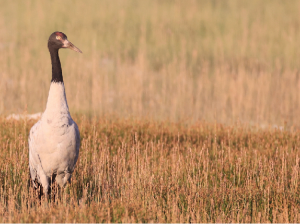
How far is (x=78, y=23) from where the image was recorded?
24.6 m

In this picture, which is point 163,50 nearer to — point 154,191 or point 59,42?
point 59,42

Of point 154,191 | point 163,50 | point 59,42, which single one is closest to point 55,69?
point 59,42

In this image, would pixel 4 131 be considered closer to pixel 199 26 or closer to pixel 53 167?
pixel 53 167

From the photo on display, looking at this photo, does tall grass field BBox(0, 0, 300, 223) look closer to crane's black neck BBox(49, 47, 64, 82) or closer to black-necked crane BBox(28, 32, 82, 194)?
black-necked crane BBox(28, 32, 82, 194)

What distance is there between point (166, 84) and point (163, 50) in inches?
135

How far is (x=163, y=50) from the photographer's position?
2344cm

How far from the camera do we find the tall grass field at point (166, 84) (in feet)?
26.3

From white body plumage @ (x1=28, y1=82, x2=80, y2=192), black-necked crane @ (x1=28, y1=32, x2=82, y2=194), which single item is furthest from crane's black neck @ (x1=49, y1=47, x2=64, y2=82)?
white body plumage @ (x1=28, y1=82, x2=80, y2=192)

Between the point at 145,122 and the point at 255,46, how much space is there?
13375 mm

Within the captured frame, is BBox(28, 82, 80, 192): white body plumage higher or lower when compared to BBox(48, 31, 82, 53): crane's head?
lower

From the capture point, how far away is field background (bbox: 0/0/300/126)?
17859mm

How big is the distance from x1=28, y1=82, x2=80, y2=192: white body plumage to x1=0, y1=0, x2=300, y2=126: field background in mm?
Result: 9438

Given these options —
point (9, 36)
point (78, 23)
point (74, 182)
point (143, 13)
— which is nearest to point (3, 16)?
point (9, 36)

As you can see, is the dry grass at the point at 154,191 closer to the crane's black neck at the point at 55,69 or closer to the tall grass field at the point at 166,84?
the tall grass field at the point at 166,84
